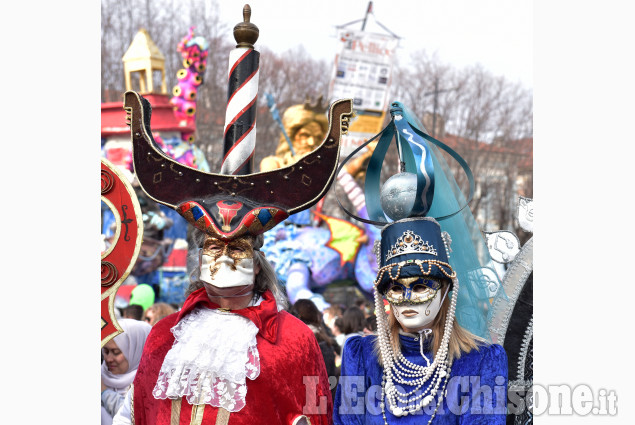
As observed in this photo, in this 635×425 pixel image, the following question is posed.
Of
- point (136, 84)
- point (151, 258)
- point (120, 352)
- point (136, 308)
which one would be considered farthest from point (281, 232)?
point (136, 84)

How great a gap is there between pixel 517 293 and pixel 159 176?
236 cm

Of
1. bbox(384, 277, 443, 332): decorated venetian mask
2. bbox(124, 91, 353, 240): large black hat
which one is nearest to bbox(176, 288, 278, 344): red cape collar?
bbox(124, 91, 353, 240): large black hat

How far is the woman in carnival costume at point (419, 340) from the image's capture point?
4047mm

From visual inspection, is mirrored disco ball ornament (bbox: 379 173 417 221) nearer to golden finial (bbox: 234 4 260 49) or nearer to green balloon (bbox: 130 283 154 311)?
golden finial (bbox: 234 4 260 49)

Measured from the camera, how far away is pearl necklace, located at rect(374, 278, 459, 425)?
407 cm

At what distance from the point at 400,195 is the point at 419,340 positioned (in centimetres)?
76

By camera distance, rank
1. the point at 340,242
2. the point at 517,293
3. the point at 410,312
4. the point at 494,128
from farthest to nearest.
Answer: the point at 494,128
the point at 340,242
the point at 517,293
the point at 410,312

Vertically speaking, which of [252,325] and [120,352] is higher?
[252,325]

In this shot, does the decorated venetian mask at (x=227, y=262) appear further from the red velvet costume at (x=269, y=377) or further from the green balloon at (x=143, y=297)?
the green balloon at (x=143, y=297)

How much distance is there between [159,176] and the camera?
4.40 m

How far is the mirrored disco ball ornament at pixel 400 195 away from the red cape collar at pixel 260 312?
32.3 inches

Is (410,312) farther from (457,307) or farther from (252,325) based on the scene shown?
(252,325)

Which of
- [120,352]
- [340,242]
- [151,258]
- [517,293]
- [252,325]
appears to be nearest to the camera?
[252,325]

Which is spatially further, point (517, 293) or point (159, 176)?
point (517, 293)
